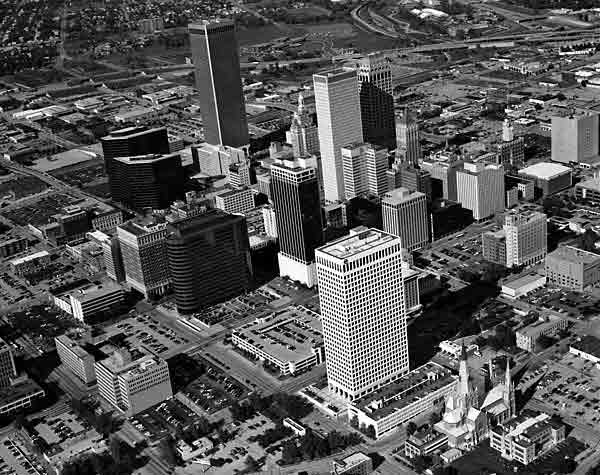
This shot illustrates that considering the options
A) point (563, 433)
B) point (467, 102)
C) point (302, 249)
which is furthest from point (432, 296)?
point (467, 102)

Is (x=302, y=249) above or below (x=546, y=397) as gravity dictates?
above

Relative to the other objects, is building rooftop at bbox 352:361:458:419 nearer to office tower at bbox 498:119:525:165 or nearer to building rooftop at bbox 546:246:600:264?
building rooftop at bbox 546:246:600:264

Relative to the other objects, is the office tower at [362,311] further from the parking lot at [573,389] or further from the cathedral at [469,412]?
the parking lot at [573,389]

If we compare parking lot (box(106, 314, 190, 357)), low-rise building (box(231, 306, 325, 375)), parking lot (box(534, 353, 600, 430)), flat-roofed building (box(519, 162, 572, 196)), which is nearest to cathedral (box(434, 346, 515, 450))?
parking lot (box(534, 353, 600, 430))

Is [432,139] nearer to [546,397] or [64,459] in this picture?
[546,397]

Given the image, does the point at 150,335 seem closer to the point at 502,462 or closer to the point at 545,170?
the point at 502,462

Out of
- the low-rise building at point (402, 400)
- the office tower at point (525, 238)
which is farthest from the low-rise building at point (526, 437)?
the office tower at point (525, 238)

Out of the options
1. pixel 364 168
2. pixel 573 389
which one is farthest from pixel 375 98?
pixel 573 389
